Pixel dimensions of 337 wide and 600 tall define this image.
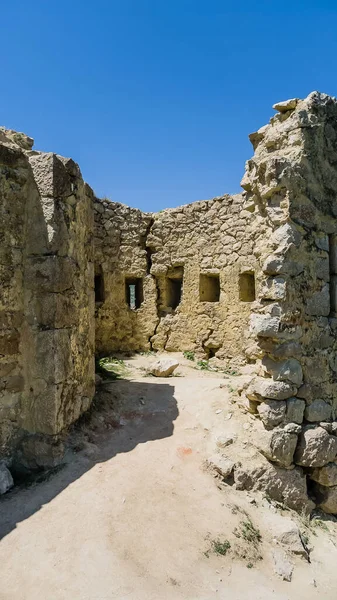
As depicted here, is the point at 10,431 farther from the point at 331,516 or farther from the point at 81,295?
the point at 331,516

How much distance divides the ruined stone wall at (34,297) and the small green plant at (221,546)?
1888 millimetres

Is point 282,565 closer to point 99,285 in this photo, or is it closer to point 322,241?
point 322,241

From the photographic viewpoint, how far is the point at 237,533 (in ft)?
11.2

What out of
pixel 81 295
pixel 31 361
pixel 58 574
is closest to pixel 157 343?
pixel 81 295

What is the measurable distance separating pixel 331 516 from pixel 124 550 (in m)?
2.47

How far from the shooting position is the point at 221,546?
3.24 m

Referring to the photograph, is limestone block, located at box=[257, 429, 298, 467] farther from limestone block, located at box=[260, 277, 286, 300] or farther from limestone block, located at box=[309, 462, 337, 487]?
limestone block, located at box=[260, 277, 286, 300]

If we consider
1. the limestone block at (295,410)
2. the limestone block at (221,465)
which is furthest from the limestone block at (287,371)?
the limestone block at (221,465)

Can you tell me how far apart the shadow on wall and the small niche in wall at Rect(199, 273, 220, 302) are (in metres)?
3.28

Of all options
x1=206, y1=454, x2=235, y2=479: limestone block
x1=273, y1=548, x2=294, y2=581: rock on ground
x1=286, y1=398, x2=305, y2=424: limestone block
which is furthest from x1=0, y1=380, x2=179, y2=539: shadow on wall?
x1=273, y1=548, x2=294, y2=581: rock on ground

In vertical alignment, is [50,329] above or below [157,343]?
above

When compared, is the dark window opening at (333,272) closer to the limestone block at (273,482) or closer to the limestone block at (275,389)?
the limestone block at (275,389)

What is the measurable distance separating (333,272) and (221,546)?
3.16 metres

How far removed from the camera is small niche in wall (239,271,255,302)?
830 cm
